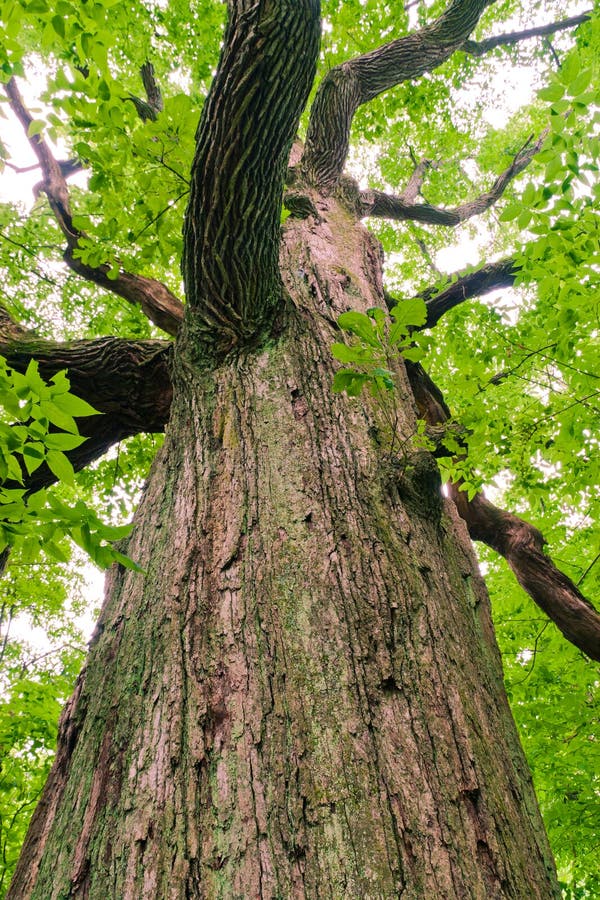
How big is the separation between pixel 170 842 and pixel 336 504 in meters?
0.94

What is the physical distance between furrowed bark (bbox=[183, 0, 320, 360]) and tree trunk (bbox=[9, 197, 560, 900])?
45 centimetres

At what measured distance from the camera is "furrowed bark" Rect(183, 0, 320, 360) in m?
1.82

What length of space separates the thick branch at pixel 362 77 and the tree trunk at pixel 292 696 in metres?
3.08

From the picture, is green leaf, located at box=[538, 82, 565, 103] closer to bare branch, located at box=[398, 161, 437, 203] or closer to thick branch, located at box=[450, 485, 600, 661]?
thick branch, located at box=[450, 485, 600, 661]

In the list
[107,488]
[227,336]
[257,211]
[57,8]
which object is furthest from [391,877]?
[107,488]

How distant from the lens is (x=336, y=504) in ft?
5.31

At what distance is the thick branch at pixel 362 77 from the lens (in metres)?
4.26

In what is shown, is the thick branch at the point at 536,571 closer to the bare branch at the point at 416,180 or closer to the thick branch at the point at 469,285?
the thick branch at the point at 469,285

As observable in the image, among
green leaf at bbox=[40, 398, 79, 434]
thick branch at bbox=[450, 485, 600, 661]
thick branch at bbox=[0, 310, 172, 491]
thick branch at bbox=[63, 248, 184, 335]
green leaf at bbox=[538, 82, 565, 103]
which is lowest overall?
green leaf at bbox=[40, 398, 79, 434]

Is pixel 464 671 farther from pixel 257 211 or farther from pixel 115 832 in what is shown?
pixel 257 211

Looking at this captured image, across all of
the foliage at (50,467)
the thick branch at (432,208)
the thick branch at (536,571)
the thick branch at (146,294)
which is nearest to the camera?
the foliage at (50,467)

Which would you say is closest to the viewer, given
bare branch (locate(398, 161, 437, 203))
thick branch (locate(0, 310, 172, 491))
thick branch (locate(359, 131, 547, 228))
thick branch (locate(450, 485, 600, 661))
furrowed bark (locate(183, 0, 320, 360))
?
furrowed bark (locate(183, 0, 320, 360))

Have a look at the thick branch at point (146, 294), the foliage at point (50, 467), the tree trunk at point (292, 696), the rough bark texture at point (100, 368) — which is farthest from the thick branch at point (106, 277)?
the foliage at point (50, 467)

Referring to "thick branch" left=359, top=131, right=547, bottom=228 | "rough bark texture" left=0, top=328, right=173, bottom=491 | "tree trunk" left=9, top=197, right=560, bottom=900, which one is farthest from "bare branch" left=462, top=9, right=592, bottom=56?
"tree trunk" left=9, top=197, right=560, bottom=900
